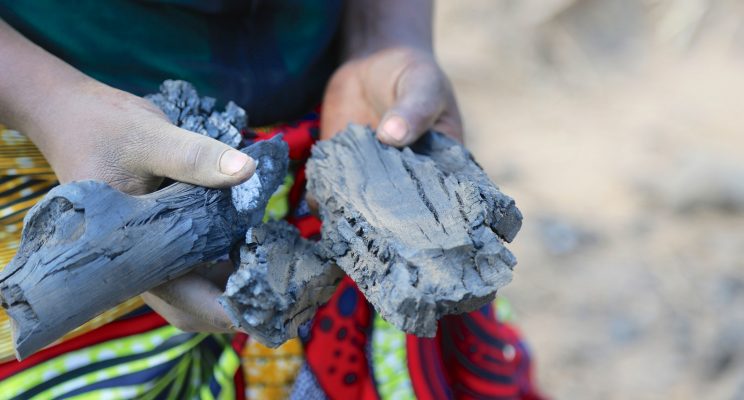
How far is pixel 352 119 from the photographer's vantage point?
1.56m

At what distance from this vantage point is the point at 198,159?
1.02 m

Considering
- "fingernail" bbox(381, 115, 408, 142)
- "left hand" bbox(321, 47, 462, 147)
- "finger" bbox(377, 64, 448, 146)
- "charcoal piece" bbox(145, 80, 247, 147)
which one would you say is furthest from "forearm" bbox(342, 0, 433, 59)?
"charcoal piece" bbox(145, 80, 247, 147)

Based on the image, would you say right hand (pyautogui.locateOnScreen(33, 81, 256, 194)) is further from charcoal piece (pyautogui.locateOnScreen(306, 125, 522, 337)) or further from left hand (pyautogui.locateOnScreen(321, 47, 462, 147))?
left hand (pyautogui.locateOnScreen(321, 47, 462, 147))

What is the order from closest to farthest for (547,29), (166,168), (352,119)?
(166,168) < (352,119) < (547,29)

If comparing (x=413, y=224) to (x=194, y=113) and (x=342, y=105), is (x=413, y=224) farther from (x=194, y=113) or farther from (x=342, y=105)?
(x=342, y=105)

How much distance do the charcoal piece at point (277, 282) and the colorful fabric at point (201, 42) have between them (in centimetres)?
33

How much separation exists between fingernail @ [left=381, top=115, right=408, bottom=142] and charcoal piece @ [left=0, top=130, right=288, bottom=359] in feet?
1.26

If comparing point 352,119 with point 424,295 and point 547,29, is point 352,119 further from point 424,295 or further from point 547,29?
point 547,29

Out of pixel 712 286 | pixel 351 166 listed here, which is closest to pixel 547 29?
pixel 712 286

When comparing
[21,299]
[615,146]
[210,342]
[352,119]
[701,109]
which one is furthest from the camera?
[701,109]

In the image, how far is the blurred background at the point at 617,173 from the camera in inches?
102

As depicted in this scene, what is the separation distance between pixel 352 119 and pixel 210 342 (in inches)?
22.5

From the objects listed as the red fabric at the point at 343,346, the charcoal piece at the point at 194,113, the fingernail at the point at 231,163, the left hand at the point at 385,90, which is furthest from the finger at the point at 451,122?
the fingernail at the point at 231,163

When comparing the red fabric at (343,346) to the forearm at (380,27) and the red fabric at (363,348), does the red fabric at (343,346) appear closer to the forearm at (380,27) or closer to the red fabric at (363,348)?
the red fabric at (363,348)
